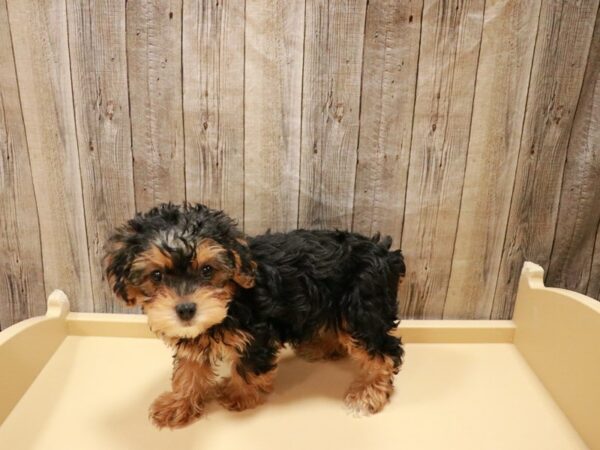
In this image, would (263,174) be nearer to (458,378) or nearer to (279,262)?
(279,262)

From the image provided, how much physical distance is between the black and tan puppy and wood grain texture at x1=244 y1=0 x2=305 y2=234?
0.19 m

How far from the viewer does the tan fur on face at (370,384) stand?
1.56 meters

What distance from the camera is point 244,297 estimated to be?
56.3 inches

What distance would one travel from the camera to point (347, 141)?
1.68 meters

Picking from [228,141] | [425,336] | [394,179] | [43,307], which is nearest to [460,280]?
[425,336]

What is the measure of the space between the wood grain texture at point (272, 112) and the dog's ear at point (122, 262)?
20.5 inches

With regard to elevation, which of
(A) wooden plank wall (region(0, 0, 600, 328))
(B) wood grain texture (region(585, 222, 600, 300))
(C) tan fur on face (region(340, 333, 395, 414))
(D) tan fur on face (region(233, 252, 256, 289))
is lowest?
(C) tan fur on face (region(340, 333, 395, 414))

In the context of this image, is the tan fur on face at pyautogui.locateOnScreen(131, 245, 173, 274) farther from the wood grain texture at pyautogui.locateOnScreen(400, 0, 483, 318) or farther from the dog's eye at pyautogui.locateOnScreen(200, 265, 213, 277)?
the wood grain texture at pyautogui.locateOnScreen(400, 0, 483, 318)

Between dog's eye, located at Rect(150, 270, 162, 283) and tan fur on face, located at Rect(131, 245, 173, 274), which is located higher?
tan fur on face, located at Rect(131, 245, 173, 274)

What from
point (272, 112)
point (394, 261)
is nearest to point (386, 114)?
point (272, 112)

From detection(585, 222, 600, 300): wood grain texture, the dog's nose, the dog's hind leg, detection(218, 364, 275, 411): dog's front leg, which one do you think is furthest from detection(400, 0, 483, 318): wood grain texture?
the dog's nose

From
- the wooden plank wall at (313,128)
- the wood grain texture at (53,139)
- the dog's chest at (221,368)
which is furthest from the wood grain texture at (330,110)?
the wood grain texture at (53,139)

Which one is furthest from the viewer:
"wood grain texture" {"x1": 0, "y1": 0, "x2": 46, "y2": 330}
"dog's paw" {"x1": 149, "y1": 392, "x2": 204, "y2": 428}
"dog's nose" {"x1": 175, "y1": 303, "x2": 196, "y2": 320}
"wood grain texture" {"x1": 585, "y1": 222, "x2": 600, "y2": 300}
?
"wood grain texture" {"x1": 585, "y1": 222, "x2": 600, "y2": 300}

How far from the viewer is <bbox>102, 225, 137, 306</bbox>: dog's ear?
127 cm
